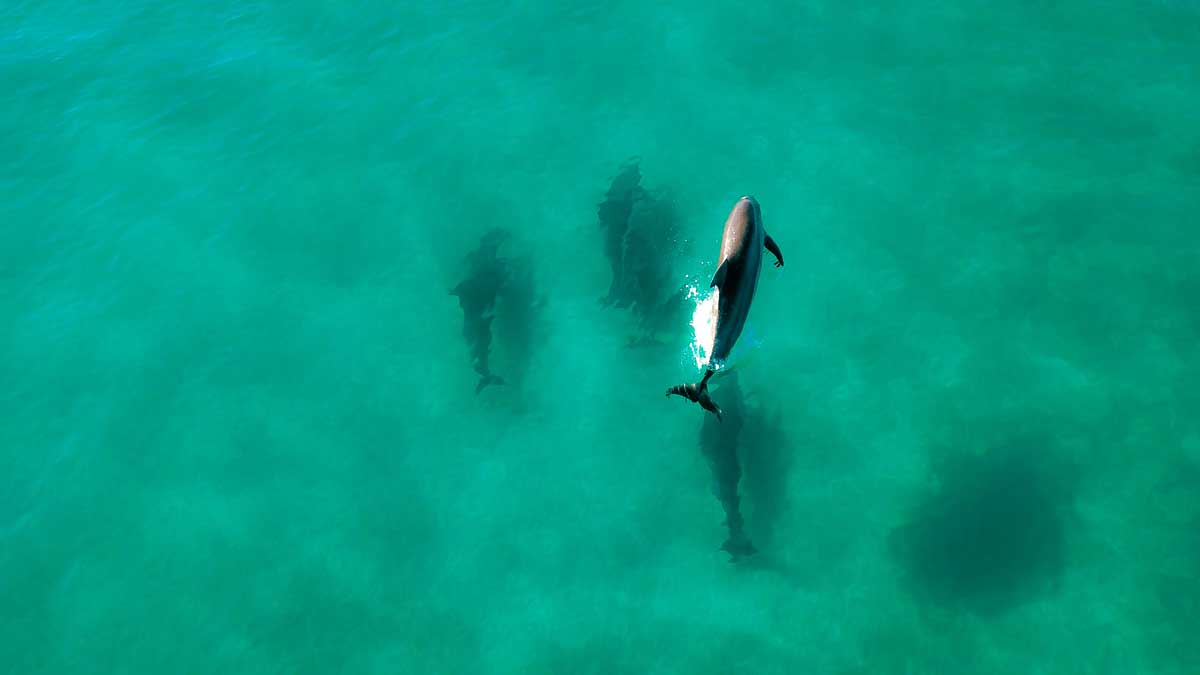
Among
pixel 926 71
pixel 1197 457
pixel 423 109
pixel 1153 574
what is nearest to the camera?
pixel 1153 574

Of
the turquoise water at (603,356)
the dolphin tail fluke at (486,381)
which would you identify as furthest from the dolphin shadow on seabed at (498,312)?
the turquoise water at (603,356)

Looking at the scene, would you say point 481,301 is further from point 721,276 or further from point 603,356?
point 721,276

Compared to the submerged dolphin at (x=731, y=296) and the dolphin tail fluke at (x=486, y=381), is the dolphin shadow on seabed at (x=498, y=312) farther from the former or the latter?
the submerged dolphin at (x=731, y=296)

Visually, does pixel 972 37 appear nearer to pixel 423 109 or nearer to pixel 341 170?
pixel 423 109

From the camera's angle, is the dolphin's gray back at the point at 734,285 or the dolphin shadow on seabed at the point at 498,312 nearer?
the dolphin's gray back at the point at 734,285

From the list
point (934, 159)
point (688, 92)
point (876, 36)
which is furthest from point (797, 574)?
point (876, 36)

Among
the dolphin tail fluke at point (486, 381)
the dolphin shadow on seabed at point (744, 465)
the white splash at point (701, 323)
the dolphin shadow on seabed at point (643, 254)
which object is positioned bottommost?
the dolphin shadow on seabed at point (744, 465)

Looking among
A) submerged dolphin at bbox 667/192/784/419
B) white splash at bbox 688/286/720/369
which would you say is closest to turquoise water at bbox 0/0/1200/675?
white splash at bbox 688/286/720/369
